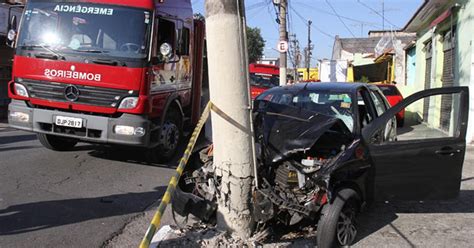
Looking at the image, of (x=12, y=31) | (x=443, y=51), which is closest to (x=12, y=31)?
(x=12, y=31)

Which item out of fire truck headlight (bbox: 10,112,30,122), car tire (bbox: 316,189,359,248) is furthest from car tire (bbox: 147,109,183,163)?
car tire (bbox: 316,189,359,248)

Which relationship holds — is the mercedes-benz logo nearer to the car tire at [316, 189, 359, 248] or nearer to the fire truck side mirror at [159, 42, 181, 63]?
the fire truck side mirror at [159, 42, 181, 63]

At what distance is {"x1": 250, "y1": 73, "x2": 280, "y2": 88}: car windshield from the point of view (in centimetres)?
2047

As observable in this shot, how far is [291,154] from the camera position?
14.8ft

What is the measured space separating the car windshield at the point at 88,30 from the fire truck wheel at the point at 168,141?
154 centimetres

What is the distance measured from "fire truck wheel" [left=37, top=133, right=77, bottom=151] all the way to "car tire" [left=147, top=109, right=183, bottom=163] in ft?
5.29

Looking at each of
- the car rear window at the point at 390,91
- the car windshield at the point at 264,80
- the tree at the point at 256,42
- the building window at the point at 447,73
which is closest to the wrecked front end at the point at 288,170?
→ the building window at the point at 447,73

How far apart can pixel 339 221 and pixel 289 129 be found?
1.04 metres

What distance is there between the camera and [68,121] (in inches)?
276

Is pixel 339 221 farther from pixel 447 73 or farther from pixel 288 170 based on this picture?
pixel 447 73

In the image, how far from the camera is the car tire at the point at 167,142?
7977mm

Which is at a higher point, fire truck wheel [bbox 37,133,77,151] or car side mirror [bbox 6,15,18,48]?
car side mirror [bbox 6,15,18,48]

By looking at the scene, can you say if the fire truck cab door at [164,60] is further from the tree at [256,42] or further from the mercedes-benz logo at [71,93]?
the tree at [256,42]

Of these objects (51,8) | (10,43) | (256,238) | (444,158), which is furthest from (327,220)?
(10,43)
